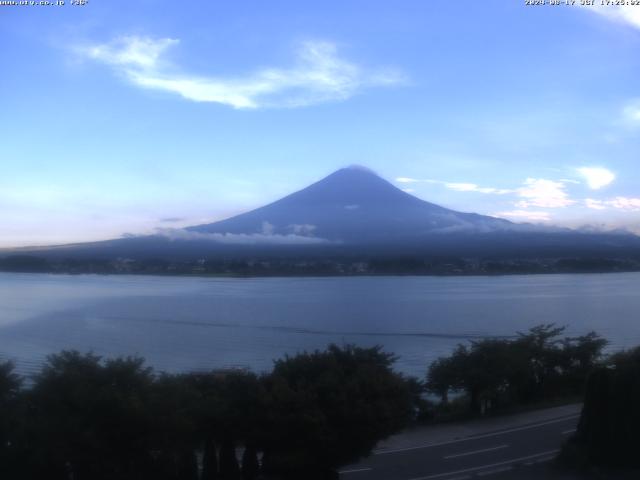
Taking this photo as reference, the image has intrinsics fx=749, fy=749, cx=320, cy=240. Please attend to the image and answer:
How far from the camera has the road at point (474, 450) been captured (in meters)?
6.07

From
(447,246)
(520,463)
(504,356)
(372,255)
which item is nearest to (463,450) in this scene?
(520,463)

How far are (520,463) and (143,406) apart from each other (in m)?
3.18

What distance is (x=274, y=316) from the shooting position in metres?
22.4

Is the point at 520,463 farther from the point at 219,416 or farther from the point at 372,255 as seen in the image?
the point at 372,255

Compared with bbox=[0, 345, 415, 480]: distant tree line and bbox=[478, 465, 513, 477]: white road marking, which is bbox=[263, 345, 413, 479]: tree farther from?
bbox=[478, 465, 513, 477]: white road marking

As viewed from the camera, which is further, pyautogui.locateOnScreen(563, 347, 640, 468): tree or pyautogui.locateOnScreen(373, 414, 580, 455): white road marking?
pyautogui.locateOnScreen(373, 414, 580, 455): white road marking

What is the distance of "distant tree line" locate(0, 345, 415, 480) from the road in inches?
26.1

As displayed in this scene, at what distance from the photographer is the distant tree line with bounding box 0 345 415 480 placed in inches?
195

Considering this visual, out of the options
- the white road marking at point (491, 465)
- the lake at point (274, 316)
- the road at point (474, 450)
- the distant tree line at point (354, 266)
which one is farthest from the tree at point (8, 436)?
the distant tree line at point (354, 266)

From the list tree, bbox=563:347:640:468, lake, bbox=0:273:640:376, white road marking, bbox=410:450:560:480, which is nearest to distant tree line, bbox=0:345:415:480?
white road marking, bbox=410:450:560:480

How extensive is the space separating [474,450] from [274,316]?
15709 mm

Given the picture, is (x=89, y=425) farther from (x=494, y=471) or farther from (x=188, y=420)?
(x=494, y=471)

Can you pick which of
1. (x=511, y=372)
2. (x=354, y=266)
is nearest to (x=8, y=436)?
(x=511, y=372)

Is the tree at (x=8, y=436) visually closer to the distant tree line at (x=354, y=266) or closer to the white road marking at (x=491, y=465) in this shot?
the white road marking at (x=491, y=465)
